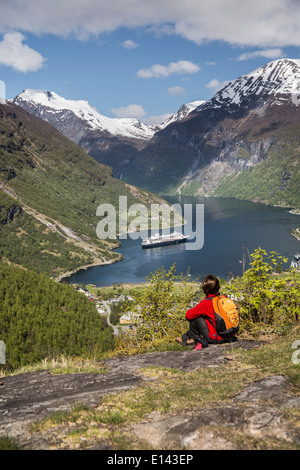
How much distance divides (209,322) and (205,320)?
153 mm

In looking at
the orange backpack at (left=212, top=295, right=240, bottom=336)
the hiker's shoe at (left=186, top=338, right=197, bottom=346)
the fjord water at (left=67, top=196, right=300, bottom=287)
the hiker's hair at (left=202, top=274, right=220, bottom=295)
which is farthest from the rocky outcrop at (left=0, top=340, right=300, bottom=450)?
the fjord water at (left=67, top=196, right=300, bottom=287)

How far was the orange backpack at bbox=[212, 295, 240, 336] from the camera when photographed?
31.8 ft

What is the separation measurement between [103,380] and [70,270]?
139950mm

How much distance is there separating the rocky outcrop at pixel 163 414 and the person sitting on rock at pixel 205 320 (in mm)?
928

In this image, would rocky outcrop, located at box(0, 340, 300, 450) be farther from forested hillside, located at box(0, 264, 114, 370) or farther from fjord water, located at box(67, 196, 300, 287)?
fjord water, located at box(67, 196, 300, 287)

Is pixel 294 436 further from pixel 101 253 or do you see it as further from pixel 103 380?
pixel 101 253

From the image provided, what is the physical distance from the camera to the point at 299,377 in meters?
6.73

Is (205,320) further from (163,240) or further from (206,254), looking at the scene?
(163,240)

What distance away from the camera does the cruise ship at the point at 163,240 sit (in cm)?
16475

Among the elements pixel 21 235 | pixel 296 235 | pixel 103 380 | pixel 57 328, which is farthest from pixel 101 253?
pixel 103 380

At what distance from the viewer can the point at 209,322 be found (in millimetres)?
10148

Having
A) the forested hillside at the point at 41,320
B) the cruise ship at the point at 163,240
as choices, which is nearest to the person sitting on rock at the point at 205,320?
the forested hillside at the point at 41,320

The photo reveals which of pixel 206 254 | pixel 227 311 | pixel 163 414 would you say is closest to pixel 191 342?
pixel 227 311
